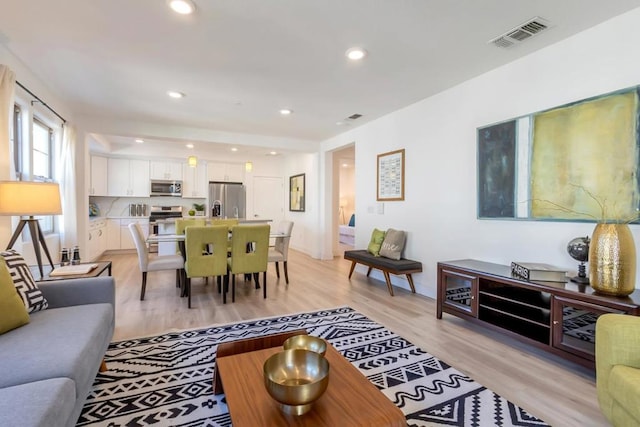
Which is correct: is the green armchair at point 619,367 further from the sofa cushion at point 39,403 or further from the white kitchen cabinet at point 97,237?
the white kitchen cabinet at point 97,237

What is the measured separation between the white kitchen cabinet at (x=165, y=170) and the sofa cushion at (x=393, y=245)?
590 cm

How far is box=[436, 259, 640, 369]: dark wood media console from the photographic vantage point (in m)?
1.96

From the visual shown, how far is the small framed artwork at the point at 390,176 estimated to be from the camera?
14.1ft

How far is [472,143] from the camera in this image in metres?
3.29

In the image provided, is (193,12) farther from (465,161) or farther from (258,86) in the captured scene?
(465,161)

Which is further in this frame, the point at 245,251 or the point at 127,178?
the point at 127,178

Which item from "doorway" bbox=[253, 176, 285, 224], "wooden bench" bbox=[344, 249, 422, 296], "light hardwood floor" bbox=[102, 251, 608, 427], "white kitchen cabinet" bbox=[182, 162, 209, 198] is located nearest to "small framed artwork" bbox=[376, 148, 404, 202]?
"wooden bench" bbox=[344, 249, 422, 296]

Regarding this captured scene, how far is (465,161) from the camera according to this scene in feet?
11.0

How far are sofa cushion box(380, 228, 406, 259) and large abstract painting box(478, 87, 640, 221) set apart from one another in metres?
1.14

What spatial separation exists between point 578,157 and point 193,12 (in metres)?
3.19

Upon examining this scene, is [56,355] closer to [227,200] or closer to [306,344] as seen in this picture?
[306,344]

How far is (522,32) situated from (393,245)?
264 centimetres

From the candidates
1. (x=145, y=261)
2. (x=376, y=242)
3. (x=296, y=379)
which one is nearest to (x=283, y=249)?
(x=376, y=242)

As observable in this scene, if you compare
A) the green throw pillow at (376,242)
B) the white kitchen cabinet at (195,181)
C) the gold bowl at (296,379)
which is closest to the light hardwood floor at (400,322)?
the green throw pillow at (376,242)
